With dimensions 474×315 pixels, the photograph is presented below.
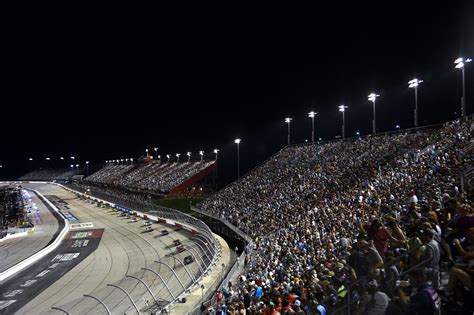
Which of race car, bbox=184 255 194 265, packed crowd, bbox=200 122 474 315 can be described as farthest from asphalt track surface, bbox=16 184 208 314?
packed crowd, bbox=200 122 474 315

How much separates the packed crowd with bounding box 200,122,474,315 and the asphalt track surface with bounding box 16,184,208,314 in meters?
4.25

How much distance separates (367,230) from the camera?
872cm

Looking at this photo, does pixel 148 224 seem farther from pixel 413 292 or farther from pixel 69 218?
pixel 413 292

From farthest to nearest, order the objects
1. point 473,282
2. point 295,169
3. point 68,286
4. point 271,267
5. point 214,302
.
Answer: point 295,169 < point 68,286 < point 271,267 < point 214,302 < point 473,282

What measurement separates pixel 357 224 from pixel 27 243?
113 feet

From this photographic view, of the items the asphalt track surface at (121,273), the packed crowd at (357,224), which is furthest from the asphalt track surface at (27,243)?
the packed crowd at (357,224)

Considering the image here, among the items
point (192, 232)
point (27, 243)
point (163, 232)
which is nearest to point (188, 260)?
point (192, 232)

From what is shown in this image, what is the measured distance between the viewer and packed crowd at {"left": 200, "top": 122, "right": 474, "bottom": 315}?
18.5ft

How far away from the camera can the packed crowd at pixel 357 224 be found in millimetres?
5641

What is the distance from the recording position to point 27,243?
3834 cm

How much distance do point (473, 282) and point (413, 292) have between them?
0.73m

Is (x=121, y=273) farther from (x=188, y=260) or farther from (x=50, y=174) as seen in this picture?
(x=50, y=174)

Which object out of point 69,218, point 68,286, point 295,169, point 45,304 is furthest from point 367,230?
point 69,218

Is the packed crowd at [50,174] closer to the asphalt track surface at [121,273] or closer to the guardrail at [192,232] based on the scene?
the guardrail at [192,232]
